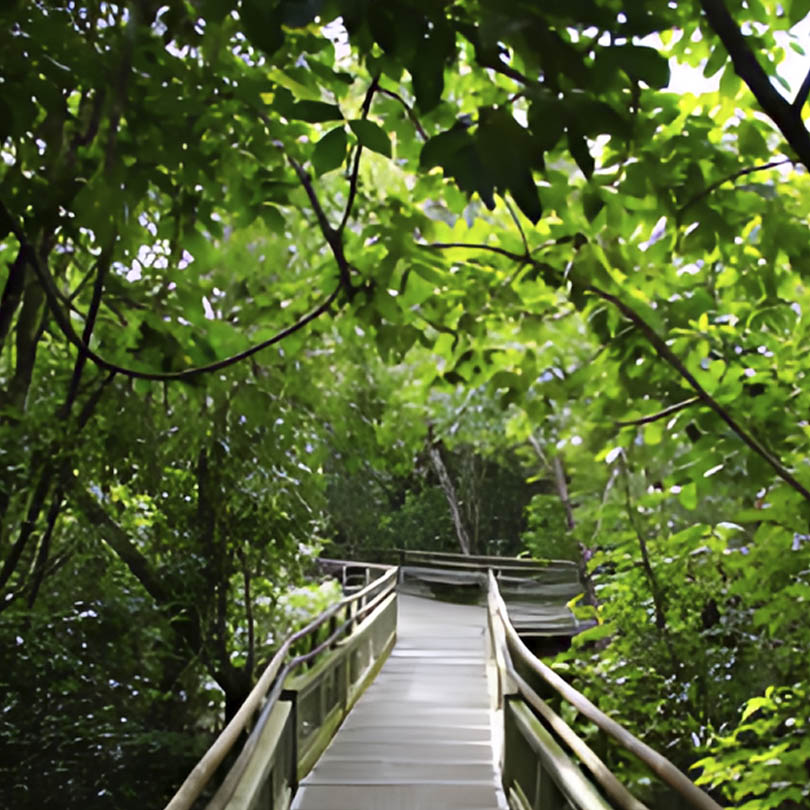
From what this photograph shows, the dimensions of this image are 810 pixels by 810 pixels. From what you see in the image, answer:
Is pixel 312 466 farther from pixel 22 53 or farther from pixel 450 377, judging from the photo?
pixel 22 53

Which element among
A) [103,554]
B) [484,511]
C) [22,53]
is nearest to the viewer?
[22,53]

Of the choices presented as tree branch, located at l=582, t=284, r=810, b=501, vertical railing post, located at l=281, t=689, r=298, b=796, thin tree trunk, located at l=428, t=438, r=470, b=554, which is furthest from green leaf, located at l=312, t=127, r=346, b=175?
thin tree trunk, located at l=428, t=438, r=470, b=554

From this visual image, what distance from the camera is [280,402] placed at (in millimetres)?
6621

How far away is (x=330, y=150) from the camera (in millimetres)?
1830

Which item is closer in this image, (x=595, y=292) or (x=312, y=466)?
(x=595, y=292)

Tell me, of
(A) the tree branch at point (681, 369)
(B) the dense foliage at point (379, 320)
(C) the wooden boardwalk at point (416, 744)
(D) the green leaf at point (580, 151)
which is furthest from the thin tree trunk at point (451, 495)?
(D) the green leaf at point (580, 151)

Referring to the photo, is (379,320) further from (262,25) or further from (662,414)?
(262,25)

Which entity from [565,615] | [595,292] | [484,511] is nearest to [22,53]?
[595,292]

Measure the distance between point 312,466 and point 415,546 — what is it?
21.0m

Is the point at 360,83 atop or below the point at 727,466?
atop

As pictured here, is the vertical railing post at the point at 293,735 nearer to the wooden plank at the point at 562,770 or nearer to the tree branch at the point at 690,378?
the wooden plank at the point at 562,770

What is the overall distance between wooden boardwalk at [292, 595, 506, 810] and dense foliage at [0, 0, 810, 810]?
1.12 meters

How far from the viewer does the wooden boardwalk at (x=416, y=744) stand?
19.5 ft

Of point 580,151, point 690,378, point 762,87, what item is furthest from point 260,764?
point 762,87
